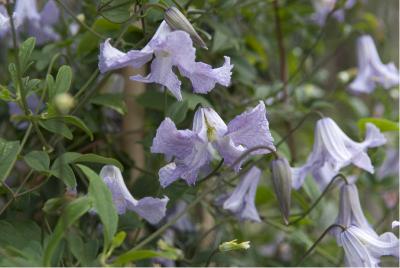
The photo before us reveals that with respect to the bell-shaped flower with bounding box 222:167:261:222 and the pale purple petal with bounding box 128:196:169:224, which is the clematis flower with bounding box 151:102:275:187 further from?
the bell-shaped flower with bounding box 222:167:261:222

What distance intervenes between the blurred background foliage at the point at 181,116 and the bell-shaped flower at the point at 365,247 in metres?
0.19

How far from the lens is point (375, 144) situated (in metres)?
0.99

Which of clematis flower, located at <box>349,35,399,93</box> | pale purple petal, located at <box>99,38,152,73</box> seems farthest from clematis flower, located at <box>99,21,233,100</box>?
clematis flower, located at <box>349,35,399,93</box>

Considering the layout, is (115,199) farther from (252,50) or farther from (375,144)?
(252,50)

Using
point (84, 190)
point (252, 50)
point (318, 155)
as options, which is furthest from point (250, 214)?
point (252, 50)

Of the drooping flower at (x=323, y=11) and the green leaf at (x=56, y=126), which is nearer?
the green leaf at (x=56, y=126)

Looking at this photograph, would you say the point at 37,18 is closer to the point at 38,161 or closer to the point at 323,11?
the point at 38,161

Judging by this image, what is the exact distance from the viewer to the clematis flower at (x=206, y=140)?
2.32 ft

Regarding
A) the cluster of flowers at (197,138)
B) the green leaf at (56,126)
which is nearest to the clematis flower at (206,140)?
the cluster of flowers at (197,138)

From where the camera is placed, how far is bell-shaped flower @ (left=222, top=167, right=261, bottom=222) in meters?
0.97

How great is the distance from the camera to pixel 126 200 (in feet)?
2.55

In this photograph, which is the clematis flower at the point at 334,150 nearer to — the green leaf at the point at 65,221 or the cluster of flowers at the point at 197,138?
the cluster of flowers at the point at 197,138

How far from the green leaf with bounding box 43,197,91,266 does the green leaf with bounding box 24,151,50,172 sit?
0.13 m

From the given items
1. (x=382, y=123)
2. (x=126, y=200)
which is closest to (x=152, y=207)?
(x=126, y=200)
